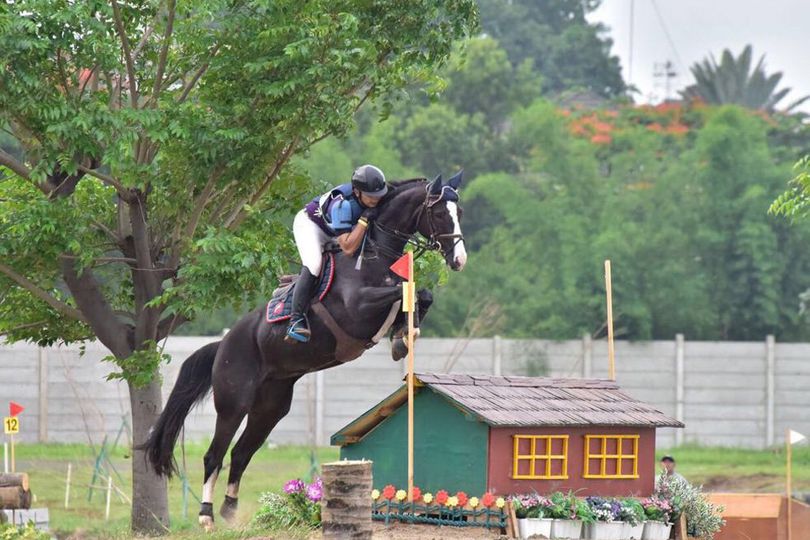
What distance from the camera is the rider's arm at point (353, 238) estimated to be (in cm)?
1001

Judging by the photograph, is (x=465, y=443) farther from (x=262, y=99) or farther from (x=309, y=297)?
(x=262, y=99)

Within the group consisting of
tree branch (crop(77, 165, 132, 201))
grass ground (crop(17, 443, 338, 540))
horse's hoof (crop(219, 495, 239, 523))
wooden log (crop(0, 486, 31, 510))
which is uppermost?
tree branch (crop(77, 165, 132, 201))

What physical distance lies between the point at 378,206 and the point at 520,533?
280 cm

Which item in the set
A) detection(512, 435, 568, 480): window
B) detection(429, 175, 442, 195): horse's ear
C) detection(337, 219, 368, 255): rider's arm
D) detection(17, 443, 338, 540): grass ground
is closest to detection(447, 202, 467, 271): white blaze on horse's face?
detection(429, 175, 442, 195): horse's ear

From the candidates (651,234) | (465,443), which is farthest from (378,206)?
(651,234)

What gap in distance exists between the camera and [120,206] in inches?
595

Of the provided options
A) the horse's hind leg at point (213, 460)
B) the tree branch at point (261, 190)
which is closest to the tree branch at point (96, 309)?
the tree branch at point (261, 190)

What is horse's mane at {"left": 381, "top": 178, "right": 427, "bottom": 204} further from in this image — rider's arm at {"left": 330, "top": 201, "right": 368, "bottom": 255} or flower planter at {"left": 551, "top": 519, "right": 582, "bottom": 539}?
flower planter at {"left": 551, "top": 519, "right": 582, "bottom": 539}

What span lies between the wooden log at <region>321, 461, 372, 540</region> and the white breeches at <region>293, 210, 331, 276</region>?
1689 mm

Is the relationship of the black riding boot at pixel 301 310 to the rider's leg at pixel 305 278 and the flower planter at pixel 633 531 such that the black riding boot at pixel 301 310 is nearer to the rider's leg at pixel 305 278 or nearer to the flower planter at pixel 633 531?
the rider's leg at pixel 305 278

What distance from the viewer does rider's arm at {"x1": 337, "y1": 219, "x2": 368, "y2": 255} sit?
10008 millimetres

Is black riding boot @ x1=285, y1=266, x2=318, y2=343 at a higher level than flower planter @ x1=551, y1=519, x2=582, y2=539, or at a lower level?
higher

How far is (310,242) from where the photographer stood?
34.1 ft

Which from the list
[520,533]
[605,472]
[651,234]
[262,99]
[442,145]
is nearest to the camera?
[520,533]
